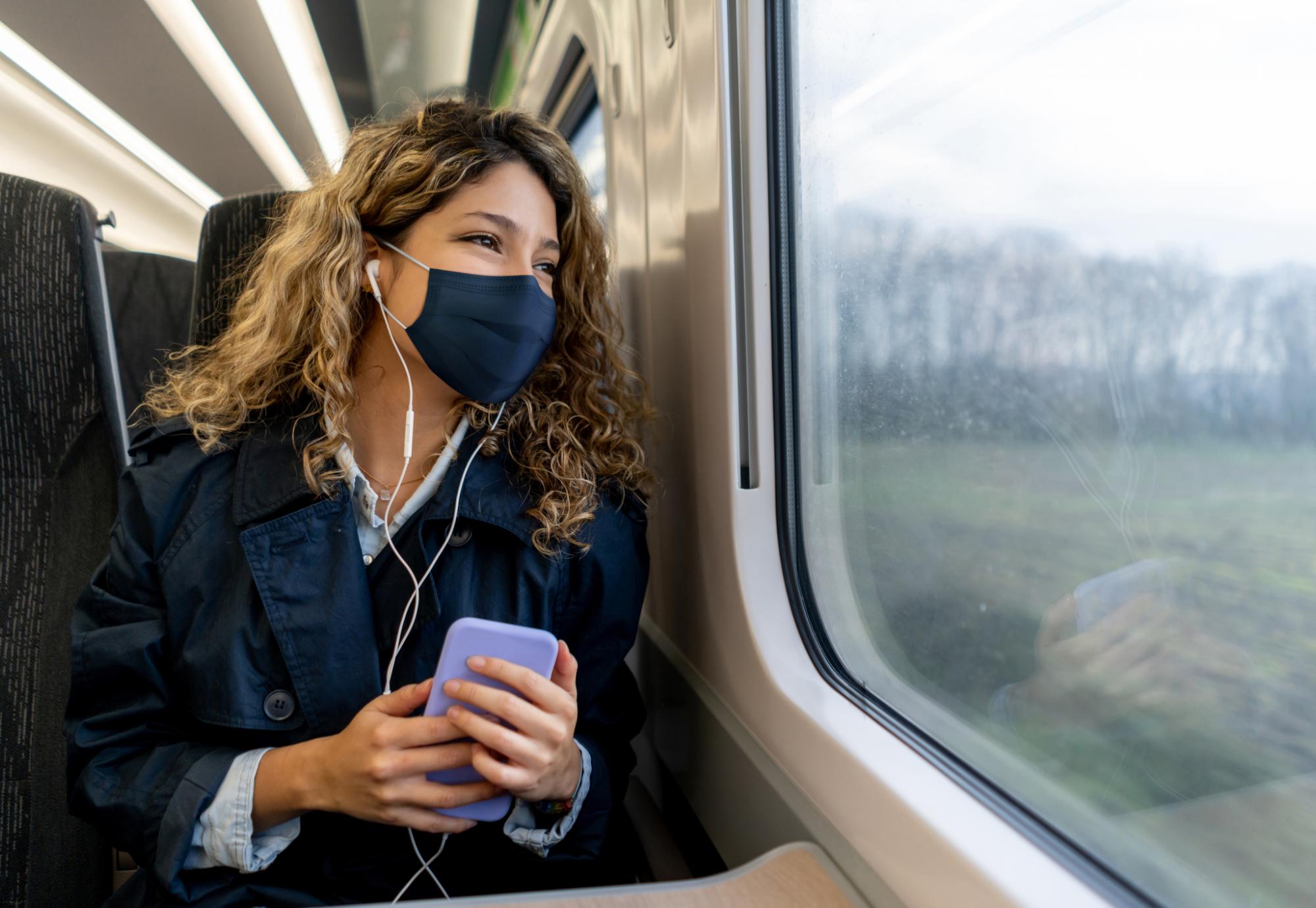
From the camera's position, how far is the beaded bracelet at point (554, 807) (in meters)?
1.09

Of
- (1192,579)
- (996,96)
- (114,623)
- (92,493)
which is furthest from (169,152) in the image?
(1192,579)

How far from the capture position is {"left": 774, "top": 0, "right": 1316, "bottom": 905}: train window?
0.55 metres

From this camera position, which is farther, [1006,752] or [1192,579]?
[1006,752]

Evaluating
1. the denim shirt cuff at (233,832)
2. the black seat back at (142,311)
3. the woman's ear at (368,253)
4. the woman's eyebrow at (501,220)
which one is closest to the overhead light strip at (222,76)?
the black seat back at (142,311)

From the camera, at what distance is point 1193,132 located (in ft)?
1.96

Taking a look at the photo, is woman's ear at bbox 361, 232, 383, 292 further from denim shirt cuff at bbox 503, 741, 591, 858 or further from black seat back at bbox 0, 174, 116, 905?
denim shirt cuff at bbox 503, 741, 591, 858

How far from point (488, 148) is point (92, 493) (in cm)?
85

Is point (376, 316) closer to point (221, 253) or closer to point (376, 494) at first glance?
point (376, 494)

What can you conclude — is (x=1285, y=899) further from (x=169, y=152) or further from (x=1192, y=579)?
(x=169, y=152)

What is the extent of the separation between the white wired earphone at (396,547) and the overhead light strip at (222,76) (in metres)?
1.29

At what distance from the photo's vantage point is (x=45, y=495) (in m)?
1.29

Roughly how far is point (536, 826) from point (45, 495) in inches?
36.3

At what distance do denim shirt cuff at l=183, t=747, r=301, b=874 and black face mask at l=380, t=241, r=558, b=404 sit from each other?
0.57 m

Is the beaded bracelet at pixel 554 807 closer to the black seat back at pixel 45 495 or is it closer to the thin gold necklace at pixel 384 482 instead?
the thin gold necklace at pixel 384 482
